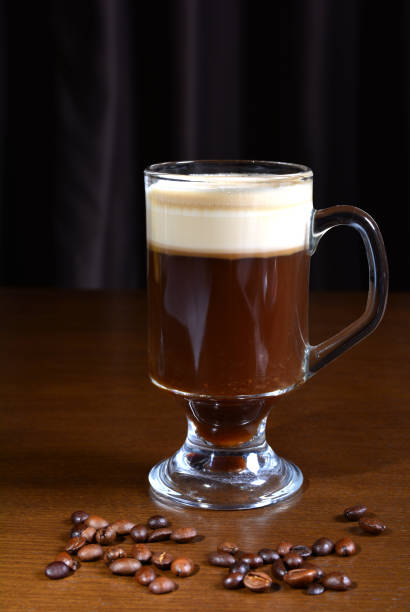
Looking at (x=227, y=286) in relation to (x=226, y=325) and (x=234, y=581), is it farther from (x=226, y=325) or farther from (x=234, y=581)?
(x=234, y=581)

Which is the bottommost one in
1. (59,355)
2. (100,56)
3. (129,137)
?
(59,355)

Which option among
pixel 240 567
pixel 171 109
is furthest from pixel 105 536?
pixel 171 109

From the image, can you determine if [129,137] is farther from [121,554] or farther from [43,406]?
[121,554]

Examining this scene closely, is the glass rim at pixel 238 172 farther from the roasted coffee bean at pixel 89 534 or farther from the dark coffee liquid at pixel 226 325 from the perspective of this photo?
the roasted coffee bean at pixel 89 534

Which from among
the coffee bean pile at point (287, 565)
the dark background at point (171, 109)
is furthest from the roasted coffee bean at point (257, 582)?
the dark background at point (171, 109)

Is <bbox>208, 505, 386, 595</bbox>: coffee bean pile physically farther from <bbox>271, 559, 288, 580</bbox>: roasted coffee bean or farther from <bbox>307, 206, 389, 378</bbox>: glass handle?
<bbox>307, 206, 389, 378</bbox>: glass handle

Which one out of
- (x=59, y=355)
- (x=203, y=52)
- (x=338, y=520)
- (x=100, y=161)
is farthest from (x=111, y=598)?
(x=203, y=52)
